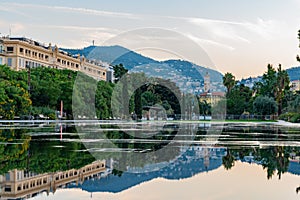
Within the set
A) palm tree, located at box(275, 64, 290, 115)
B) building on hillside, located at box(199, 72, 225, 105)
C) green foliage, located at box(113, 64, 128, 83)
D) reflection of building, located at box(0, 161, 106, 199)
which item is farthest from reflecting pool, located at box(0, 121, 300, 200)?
building on hillside, located at box(199, 72, 225, 105)

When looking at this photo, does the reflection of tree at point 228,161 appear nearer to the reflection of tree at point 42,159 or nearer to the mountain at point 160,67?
the reflection of tree at point 42,159

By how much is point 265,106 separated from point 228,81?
110 ft

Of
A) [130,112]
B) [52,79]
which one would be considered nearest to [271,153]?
[52,79]

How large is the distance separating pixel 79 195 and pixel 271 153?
31.2 feet

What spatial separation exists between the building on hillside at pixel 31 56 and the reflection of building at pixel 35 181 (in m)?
70.3

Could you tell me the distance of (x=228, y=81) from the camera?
116812mm

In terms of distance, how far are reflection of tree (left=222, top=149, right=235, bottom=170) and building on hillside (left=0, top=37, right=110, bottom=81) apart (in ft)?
222

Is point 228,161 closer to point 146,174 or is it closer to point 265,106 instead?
point 146,174

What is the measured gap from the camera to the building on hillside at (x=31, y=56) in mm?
79250

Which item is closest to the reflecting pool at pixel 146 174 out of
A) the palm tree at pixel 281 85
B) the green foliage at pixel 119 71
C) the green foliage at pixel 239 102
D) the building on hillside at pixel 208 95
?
the palm tree at pixel 281 85

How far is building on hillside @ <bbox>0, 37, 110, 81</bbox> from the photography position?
79250 mm

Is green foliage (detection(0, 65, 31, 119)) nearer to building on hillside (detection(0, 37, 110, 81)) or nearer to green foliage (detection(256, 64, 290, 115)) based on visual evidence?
building on hillside (detection(0, 37, 110, 81))

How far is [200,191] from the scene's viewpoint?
30.4 feet

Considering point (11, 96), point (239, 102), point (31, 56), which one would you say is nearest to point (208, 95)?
point (239, 102)
